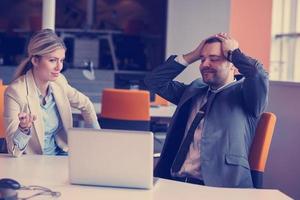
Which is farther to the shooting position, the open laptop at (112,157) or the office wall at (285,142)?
the office wall at (285,142)

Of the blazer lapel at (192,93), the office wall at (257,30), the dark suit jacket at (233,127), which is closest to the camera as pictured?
the dark suit jacket at (233,127)

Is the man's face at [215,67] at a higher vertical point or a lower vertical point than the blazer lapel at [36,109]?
higher

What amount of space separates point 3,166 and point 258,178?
1.24 metres

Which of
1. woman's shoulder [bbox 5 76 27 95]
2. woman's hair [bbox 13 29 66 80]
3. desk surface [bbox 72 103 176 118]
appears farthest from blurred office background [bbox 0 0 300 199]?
woman's shoulder [bbox 5 76 27 95]

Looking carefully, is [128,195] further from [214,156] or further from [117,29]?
[117,29]

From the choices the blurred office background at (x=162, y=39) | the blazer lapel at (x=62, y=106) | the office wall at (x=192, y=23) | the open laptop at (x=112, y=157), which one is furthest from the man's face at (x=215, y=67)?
the office wall at (x=192, y=23)

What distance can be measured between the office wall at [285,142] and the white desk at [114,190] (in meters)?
1.56

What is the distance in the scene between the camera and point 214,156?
272cm

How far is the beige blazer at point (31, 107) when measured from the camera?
8.86ft

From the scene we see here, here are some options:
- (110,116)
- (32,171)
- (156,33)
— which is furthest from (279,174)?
(156,33)

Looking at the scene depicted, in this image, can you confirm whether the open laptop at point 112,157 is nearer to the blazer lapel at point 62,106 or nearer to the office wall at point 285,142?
the blazer lapel at point 62,106

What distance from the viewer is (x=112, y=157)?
194 cm

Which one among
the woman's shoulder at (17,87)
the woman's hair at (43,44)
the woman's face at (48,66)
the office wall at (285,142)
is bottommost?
the office wall at (285,142)

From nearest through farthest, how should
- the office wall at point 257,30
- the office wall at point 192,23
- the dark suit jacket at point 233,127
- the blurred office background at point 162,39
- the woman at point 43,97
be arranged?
the dark suit jacket at point 233,127 → the woman at point 43,97 → the blurred office background at point 162,39 → the office wall at point 257,30 → the office wall at point 192,23
